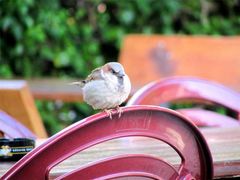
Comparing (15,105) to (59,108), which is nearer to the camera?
(15,105)

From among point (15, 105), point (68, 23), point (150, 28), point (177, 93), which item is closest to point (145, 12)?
point (150, 28)

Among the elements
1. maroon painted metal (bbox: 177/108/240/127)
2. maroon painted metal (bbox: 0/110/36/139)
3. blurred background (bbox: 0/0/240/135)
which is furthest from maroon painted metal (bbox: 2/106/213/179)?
blurred background (bbox: 0/0/240/135)

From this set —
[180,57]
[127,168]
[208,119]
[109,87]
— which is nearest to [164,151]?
[109,87]

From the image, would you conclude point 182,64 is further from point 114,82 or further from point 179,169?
point 179,169

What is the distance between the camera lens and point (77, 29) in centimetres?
511

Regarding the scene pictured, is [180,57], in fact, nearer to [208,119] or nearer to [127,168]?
[208,119]

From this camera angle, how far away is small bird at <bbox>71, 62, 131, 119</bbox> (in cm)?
168

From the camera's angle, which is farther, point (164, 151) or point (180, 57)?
point (180, 57)

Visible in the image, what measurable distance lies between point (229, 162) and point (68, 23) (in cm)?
354

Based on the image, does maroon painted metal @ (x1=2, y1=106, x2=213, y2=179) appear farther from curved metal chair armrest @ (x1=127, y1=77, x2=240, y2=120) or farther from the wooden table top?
curved metal chair armrest @ (x1=127, y1=77, x2=240, y2=120)

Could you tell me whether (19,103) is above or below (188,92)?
above

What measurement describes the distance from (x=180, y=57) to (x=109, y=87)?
262cm

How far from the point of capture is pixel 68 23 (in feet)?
16.5

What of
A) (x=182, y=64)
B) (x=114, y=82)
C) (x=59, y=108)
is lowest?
(x=114, y=82)
